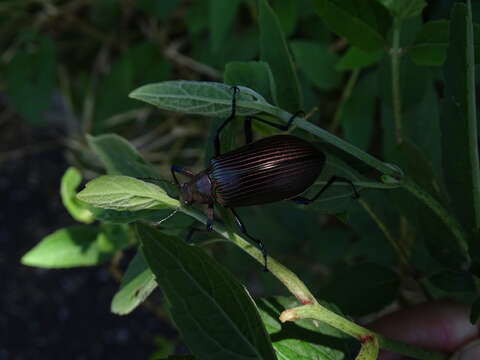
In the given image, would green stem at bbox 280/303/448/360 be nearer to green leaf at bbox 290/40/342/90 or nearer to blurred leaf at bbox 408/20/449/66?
blurred leaf at bbox 408/20/449/66

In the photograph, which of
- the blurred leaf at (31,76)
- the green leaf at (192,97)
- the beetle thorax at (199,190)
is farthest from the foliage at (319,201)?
the blurred leaf at (31,76)

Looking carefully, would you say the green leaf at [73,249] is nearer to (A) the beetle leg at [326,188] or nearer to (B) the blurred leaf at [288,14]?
(A) the beetle leg at [326,188]

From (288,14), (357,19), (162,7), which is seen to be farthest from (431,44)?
(162,7)

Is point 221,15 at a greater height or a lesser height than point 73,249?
greater

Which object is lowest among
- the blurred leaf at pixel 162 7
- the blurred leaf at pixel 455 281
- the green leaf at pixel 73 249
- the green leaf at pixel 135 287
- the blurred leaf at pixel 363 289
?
the blurred leaf at pixel 363 289

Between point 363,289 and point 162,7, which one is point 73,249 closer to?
point 363,289

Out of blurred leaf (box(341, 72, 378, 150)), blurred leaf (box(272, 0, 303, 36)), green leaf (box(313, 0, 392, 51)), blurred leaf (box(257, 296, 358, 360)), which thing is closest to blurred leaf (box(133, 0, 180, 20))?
blurred leaf (box(272, 0, 303, 36))

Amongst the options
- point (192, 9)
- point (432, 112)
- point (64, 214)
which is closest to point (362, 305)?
point (432, 112)

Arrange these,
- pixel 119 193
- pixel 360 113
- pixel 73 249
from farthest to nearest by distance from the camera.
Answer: pixel 360 113, pixel 73 249, pixel 119 193
